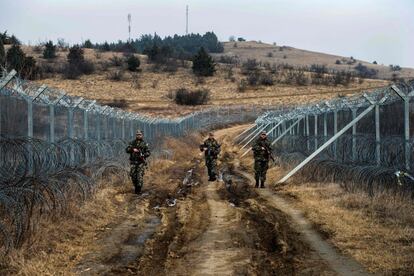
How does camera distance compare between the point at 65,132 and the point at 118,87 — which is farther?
the point at 118,87

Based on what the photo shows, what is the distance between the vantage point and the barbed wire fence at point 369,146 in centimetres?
1459

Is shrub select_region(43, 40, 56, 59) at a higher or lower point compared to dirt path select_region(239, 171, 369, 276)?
higher

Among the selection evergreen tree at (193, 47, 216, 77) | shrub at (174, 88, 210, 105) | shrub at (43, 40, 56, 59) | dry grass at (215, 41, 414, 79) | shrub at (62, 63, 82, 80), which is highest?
dry grass at (215, 41, 414, 79)

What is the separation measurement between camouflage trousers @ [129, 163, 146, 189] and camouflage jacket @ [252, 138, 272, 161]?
3591 millimetres

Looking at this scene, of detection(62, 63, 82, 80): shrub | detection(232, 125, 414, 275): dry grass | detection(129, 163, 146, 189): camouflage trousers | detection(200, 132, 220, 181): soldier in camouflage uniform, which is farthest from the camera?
detection(62, 63, 82, 80): shrub

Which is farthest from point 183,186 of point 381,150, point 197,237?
point 197,237

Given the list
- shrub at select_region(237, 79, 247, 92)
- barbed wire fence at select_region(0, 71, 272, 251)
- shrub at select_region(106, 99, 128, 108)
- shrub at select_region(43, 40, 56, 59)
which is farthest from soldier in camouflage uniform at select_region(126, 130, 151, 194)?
shrub at select_region(43, 40, 56, 59)

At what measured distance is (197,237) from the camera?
1102cm

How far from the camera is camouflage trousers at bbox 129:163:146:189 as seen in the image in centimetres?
1789

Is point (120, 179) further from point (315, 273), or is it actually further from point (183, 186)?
point (315, 273)

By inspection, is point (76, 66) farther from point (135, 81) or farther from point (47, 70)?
point (135, 81)

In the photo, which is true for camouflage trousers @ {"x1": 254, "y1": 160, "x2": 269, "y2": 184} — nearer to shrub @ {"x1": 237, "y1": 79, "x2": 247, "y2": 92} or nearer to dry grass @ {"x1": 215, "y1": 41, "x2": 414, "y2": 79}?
shrub @ {"x1": 237, "y1": 79, "x2": 247, "y2": 92}

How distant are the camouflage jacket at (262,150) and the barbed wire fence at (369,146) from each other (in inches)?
34.6

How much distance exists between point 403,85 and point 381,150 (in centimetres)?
183
